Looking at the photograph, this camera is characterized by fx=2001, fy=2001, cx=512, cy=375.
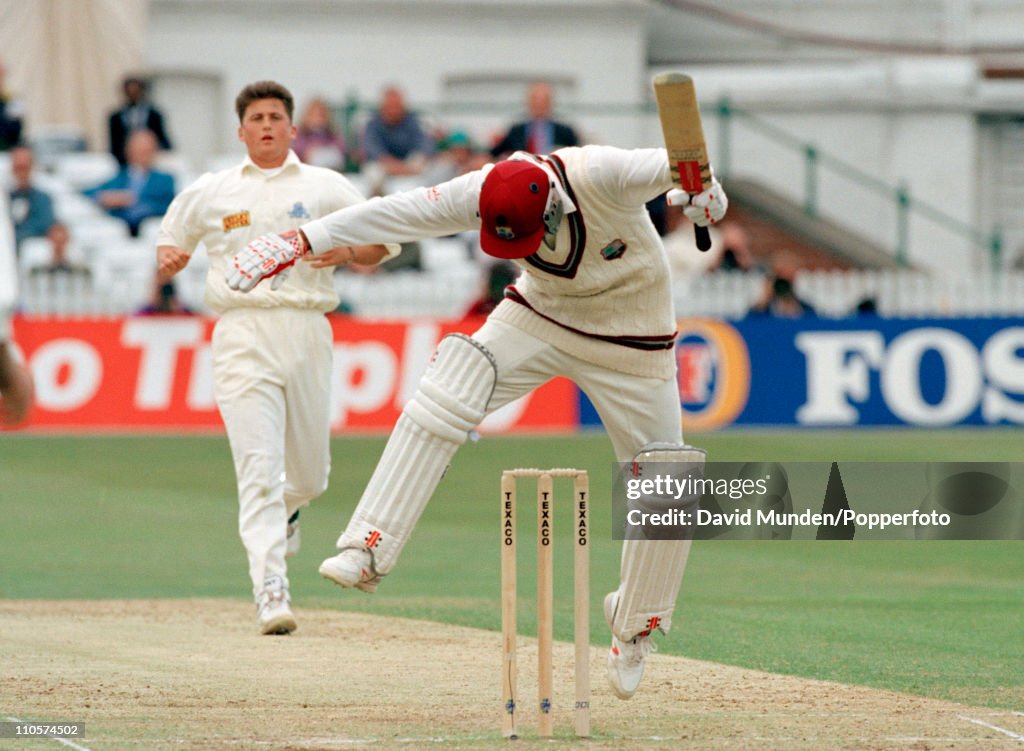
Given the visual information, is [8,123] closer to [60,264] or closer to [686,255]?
[60,264]

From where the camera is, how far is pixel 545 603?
20.4ft

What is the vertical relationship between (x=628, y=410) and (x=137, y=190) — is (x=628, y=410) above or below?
below

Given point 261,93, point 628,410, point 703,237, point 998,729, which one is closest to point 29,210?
point 261,93

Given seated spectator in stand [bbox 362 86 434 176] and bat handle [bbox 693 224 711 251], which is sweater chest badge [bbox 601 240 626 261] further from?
seated spectator in stand [bbox 362 86 434 176]

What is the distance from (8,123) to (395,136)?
412 cm

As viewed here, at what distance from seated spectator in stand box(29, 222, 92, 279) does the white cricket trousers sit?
1088 centimetres

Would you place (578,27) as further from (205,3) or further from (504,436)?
(504,436)

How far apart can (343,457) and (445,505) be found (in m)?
2.80

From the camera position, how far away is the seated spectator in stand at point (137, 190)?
20594 mm

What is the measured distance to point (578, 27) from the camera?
25984 mm

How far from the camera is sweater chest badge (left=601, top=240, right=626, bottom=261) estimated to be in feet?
22.5

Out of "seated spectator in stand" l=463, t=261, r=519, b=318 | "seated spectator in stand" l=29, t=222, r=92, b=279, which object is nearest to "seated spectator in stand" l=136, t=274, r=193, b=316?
"seated spectator in stand" l=29, t=222, r=92, b=279

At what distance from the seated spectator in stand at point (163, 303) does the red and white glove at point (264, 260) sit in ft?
39.7

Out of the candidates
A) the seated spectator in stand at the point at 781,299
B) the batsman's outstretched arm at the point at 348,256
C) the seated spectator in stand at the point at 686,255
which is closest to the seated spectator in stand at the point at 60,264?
the seated spectator in stand at the point at 686,255
